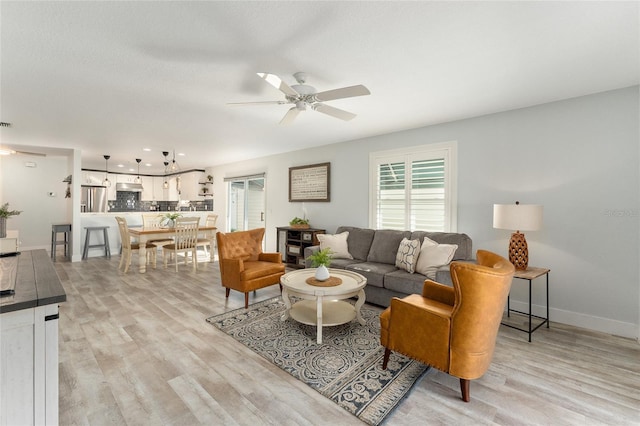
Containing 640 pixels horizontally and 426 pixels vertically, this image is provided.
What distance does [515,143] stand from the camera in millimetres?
3539

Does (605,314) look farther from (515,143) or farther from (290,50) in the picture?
(290,50)

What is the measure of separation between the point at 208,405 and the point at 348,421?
90 centimetres

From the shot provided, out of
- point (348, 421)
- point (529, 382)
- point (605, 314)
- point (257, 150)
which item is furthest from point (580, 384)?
point (257, 150)

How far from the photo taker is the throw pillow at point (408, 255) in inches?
138

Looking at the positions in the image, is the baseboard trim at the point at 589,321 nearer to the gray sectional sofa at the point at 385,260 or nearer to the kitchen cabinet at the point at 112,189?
the gray sectional sofa at the point at 385,260

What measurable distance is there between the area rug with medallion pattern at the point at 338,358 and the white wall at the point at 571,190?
2125mm

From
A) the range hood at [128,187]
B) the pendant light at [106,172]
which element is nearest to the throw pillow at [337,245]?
the pendant light at [106,172]

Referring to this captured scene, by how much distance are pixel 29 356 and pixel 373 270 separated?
10.1 ft

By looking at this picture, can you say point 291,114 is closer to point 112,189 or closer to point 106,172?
point 106,172

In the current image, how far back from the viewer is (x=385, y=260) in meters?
4.07

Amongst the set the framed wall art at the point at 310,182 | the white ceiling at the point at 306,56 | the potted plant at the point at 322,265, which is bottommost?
the potted plant at the point at 322,265

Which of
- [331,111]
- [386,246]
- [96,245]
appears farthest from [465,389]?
[96,245]

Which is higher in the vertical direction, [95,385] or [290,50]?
[290,50]

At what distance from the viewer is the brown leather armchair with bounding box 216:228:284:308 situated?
3.55 meters
